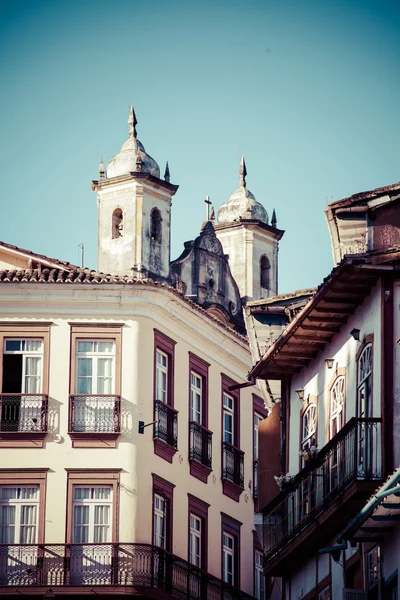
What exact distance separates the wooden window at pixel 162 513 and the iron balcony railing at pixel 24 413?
2987mm

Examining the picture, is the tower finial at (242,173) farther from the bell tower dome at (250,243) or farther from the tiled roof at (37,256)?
the tiled roof at (37,256)

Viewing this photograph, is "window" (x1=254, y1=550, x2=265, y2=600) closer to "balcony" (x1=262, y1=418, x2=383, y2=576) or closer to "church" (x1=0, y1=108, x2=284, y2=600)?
"church" (x1=0, y1=108, x2=284, y2=600)

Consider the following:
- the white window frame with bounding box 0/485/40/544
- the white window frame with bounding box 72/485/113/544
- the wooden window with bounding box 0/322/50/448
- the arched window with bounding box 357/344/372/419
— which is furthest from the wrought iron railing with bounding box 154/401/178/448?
the arched window with bounding box 357/344/372/419

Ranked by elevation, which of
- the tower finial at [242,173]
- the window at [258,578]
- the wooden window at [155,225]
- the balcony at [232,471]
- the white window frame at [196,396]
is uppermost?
the tower finial at [242,173]

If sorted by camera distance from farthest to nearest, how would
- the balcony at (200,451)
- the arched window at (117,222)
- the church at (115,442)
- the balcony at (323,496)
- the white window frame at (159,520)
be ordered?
the arched window at (117,222), the balcony at (200,451), the white window frame at (159,520), the church at (115,442), the balcony at (323,496)

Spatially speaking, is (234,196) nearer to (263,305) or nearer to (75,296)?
(75,296)

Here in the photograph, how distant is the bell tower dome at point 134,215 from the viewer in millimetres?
81000

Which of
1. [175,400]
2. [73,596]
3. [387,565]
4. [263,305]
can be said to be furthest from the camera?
[175,400]

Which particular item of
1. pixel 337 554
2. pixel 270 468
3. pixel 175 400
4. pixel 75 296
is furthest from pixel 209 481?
pixel 337 554

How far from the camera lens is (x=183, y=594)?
51.7 metres

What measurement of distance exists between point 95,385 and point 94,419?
842mm

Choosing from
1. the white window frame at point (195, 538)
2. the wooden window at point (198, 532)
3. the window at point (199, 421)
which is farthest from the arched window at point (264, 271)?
the white window frame at point (195, 538)

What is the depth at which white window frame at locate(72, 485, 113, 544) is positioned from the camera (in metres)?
50.6

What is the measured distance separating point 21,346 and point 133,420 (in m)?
3.18
